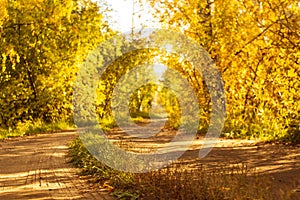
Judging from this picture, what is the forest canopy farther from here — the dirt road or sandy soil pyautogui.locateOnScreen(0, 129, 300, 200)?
the dirt road

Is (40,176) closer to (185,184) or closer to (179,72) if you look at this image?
(185,184)

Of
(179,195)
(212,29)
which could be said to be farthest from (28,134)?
(179,195)

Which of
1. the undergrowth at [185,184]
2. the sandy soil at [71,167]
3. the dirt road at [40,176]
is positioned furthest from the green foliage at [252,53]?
the dirt road at [40,176]

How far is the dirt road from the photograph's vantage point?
7532mm

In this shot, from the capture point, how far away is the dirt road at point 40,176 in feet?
24.7

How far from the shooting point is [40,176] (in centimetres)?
915

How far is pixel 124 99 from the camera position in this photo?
2870 cm

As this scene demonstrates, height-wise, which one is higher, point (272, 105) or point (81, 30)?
point (81, 30)

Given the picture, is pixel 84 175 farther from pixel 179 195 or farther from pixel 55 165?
pixel 179 195

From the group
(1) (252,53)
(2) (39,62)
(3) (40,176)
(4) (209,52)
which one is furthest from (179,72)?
(3) (40,176)

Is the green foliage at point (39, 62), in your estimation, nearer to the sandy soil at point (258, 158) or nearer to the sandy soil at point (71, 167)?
the sandy soil at point (71, 167)

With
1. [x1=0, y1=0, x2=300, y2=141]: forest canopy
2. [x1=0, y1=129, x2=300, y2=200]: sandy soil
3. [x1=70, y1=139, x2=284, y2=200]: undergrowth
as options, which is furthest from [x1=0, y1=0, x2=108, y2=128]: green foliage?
[x1=70, y1=139, x2=284, y2=200]: undergrowth

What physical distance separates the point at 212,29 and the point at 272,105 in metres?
3.79

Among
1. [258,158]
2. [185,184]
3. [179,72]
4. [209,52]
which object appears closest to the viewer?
[185,184]
